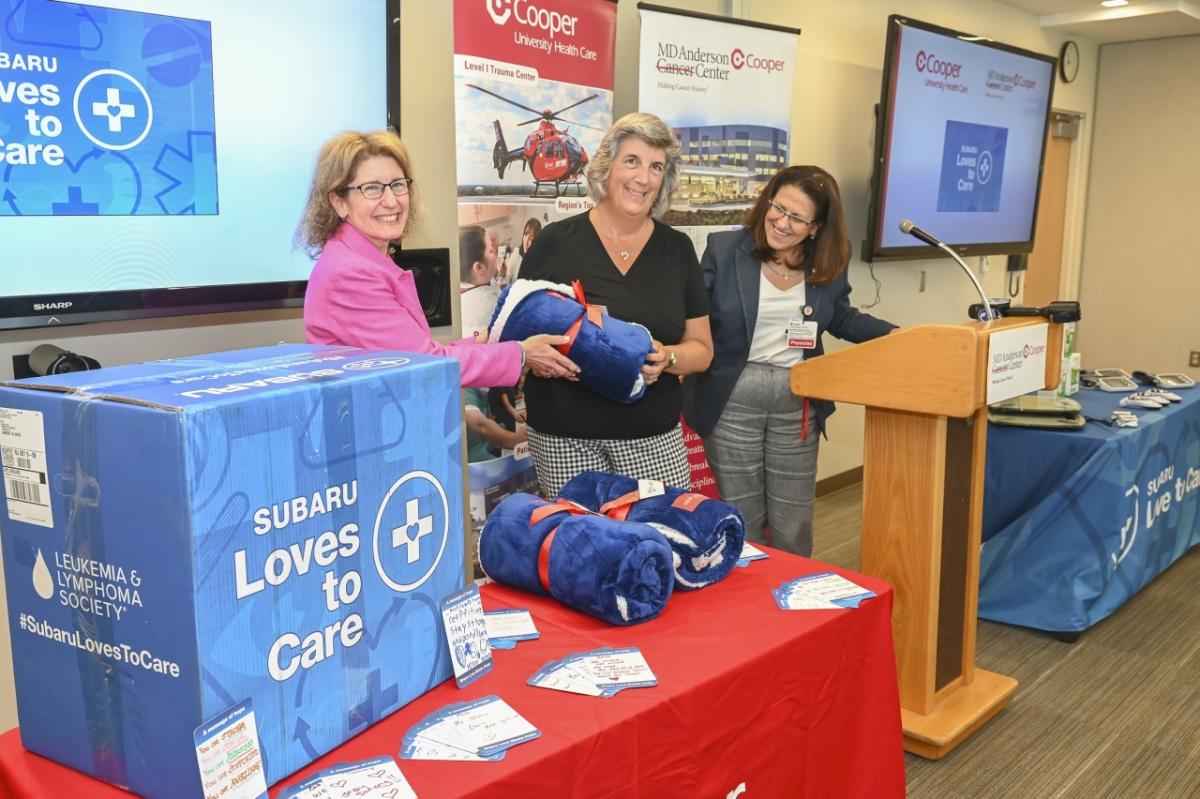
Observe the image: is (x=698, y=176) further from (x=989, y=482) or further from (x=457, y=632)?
(x=457, y=632)

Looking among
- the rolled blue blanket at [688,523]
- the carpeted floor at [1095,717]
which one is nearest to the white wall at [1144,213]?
the carpeted floor at [1095,717]

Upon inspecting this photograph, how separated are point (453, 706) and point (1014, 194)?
5605 mm

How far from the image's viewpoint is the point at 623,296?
225 cm

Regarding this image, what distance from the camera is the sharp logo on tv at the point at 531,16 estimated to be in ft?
9.52

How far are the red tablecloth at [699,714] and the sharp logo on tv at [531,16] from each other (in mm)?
1969

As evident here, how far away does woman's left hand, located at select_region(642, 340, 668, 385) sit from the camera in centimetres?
217

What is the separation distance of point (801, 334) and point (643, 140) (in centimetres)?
76

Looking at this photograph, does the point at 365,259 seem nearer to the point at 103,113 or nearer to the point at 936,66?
the point at 103,113

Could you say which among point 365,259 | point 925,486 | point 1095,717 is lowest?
point 1095,717

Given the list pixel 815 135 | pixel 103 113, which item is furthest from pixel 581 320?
pixel 815 135

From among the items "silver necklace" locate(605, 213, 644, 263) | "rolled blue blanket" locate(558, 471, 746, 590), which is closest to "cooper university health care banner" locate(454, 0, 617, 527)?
"silver necklace" locate(605, 213, 644, 263)

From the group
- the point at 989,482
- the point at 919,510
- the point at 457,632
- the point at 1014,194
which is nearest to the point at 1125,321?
the point at 1014,194

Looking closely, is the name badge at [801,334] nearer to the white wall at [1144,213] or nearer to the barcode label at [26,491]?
the barcode label at [26,491]

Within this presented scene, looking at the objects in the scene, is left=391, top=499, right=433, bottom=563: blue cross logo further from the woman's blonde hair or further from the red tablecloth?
the woman's blonde hair
